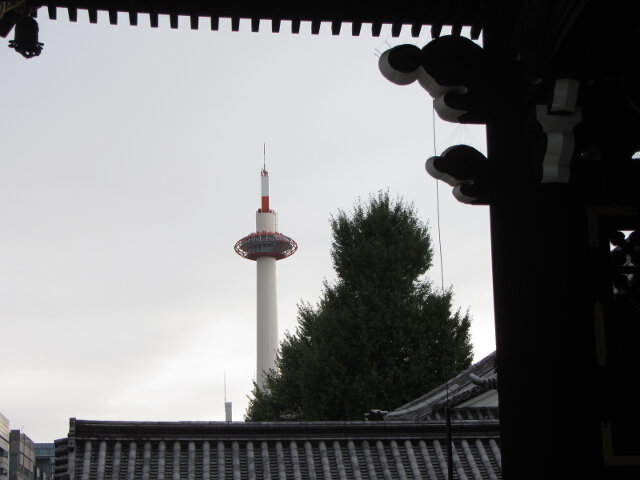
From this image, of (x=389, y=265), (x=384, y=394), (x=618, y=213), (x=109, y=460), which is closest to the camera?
(x=618, y=213)

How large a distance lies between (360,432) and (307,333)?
16090 millimetres

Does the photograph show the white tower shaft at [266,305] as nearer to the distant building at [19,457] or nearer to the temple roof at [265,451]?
the distant building at [19,457]

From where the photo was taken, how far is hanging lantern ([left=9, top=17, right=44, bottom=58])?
442 cm

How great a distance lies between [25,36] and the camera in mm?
4418

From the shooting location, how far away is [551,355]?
3.66 m

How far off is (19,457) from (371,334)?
100 ft

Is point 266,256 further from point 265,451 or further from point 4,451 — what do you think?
point 265,451

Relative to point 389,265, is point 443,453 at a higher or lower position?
lower

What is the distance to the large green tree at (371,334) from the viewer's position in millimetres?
24703

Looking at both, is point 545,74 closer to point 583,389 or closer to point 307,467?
point 583,389

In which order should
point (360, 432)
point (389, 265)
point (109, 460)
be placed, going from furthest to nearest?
point (389, 265), point (360, 432), point (109, 460)

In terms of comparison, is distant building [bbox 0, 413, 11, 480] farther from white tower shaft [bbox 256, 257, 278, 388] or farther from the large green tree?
the large green tree

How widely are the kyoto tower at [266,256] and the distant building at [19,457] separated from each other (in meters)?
15.1

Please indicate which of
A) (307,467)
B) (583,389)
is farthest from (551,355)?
(307,467)
